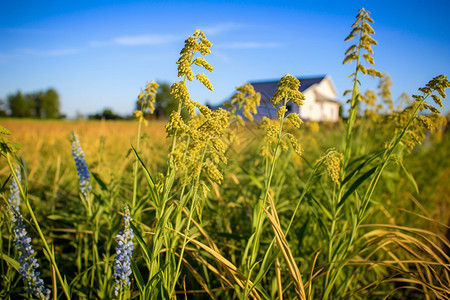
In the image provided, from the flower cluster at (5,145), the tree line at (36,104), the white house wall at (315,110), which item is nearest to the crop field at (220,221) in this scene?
the flower cluster at (5,145)

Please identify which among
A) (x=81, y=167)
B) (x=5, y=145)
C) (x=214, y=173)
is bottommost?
(x=81, y=167)

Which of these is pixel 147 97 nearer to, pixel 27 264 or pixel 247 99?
pixel 247 99

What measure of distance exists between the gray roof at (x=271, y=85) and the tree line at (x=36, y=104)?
71113 millimetres

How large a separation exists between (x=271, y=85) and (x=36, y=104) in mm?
84652

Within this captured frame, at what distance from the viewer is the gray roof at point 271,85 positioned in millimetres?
1835

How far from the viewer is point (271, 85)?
6.76 feet

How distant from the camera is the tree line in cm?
6531

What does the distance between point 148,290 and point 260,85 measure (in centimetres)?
170

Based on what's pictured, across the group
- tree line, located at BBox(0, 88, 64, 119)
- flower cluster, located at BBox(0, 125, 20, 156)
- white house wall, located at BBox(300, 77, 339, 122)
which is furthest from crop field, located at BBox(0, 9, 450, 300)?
tree line, located at BBox(0, 88, 64, 119)

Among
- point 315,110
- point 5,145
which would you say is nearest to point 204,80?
point 5,145

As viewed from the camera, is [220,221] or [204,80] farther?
[220,221]

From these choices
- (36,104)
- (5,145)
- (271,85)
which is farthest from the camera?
(36,104)

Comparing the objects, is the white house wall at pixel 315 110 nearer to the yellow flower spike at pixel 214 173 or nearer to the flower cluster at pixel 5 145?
the yellow flower spike at pixel 214 173

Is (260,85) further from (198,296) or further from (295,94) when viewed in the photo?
(198,296)
